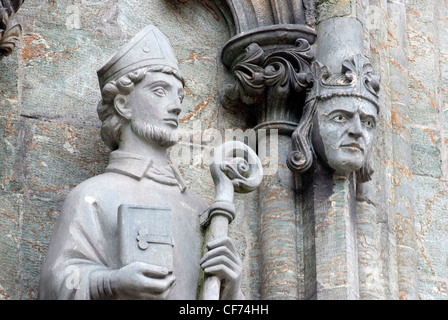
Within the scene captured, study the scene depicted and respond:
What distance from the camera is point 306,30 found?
818cm

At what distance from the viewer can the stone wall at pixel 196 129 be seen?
7781 mm

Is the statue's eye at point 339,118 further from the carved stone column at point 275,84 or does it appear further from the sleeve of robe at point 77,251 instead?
the sleeve of robe at point 77,251

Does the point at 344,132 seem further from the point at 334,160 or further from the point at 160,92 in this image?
the point at 160,92

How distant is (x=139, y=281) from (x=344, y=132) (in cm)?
140

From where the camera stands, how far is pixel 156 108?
7.55m

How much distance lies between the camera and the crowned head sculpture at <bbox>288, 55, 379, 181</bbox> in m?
7.83

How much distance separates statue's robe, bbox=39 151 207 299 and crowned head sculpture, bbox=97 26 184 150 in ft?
0.42

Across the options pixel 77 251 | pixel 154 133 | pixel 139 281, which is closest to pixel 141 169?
pixel 154 133

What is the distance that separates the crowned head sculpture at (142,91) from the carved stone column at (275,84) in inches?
22.3

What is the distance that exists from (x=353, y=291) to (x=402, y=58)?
153 centimetres

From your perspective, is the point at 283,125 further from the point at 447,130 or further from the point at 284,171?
the point at 447,130

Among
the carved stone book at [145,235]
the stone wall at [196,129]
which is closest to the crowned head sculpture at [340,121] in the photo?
the stone wall at [196,129]

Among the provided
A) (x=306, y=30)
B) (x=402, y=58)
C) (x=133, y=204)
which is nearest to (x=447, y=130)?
(x=402, y=58)

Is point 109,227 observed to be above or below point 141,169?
below
